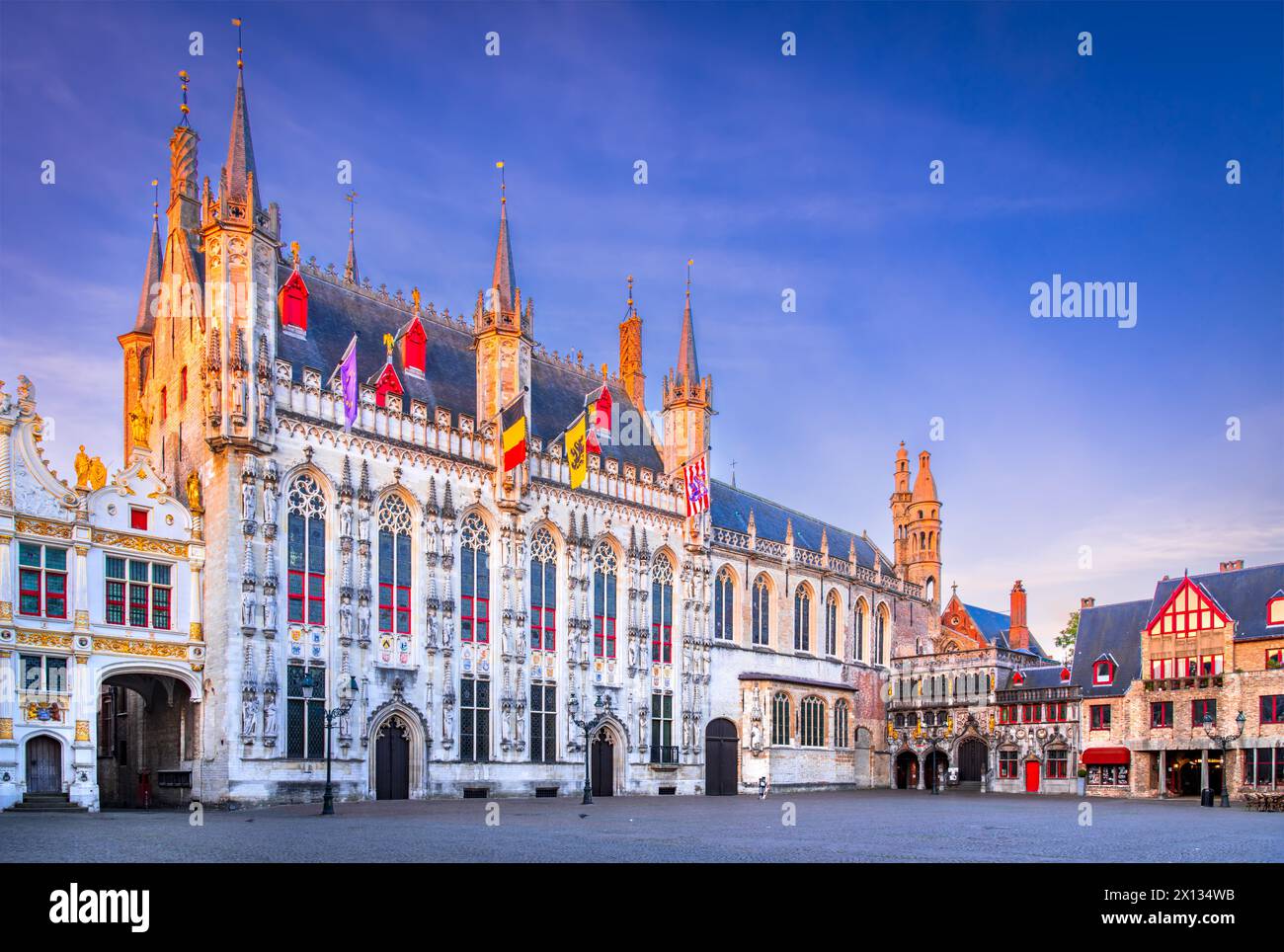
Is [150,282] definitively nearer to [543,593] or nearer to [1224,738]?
[543,593]

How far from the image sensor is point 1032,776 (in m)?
60.3

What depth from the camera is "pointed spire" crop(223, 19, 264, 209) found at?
41875 millimetres

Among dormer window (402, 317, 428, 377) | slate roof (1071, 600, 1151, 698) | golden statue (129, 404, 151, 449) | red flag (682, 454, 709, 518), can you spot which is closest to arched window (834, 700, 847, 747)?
slate roof (1071, 600, 1151, 698)

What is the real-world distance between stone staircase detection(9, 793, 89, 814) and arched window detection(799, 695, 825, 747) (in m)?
36.9

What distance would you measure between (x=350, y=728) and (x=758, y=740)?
23409mm

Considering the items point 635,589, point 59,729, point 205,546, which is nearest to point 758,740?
point 635,589

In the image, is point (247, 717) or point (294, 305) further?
point (294, 305)

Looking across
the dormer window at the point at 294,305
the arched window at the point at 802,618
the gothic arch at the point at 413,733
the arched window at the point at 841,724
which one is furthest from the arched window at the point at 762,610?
the dormer window at the point at 294,305

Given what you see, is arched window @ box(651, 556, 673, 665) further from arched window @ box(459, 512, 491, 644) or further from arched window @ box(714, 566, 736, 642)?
arched window @ box(459, 512, 491, 644)

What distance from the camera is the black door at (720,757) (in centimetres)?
5659

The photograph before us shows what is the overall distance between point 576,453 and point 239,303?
1604 centimetres

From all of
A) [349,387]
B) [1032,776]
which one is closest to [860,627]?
[1032,776]

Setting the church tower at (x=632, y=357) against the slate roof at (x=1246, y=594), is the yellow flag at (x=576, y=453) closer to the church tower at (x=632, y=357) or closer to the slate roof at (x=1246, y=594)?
the church tower at (x=632, y=357)
